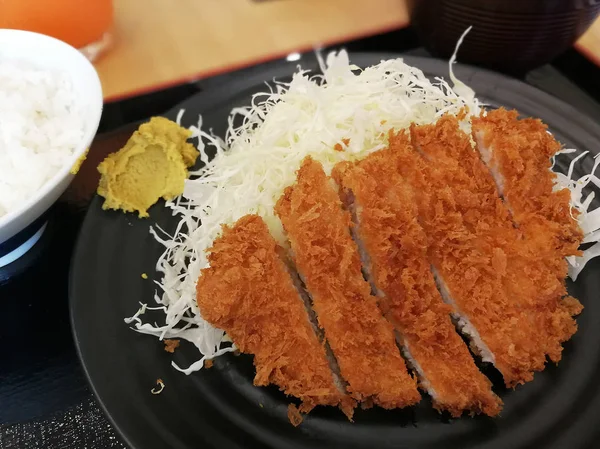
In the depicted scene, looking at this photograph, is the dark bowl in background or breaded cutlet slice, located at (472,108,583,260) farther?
the dark bowl in background

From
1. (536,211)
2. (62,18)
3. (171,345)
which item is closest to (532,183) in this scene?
(536,211)

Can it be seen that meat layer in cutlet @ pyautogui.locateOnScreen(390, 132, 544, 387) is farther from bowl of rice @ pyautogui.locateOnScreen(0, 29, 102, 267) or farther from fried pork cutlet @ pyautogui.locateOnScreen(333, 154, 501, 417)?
bowl of rice @ pyautogui.locateOnScreen(0, 29, 102, 267)

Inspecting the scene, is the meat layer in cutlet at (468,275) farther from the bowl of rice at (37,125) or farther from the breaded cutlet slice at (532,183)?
the bowl of rice at (37,125)

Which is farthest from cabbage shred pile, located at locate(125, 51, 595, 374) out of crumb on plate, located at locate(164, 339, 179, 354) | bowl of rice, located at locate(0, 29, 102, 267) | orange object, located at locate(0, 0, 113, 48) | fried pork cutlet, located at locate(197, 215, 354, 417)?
orange object, located at locate(0, 0, 113, 48)

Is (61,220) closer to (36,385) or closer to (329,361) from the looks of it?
(36,385)

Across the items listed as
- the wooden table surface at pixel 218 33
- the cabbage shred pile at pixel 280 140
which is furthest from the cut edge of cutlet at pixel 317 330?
the wooden table surface at pixel 218 33

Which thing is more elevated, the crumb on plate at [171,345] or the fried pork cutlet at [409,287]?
the fried pork cutlet at [409,287]
